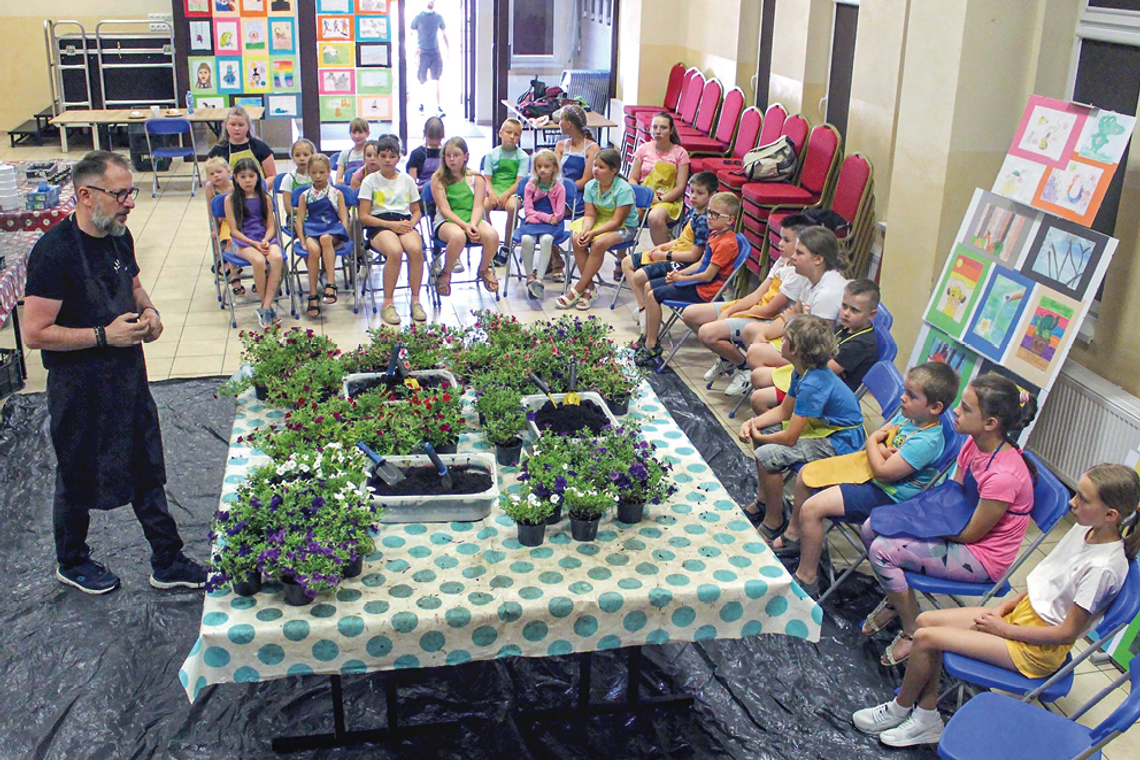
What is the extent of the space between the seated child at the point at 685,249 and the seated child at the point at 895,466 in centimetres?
280

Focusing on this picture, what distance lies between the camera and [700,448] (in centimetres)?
586

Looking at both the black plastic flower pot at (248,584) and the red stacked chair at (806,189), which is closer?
the black plastic flower pot at (248,584)

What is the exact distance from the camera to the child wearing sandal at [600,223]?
7871 millimetres

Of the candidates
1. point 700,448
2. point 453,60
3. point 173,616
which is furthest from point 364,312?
point 453,60

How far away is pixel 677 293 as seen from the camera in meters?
6.92

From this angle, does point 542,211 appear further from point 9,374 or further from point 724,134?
point 9,374

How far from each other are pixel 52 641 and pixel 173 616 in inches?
16.9

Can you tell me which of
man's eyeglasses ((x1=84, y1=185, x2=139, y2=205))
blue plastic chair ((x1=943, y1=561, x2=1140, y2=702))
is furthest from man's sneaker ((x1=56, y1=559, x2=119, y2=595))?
blue plastic chair ((x1=943, y1=561, x2=1140, y2=702))

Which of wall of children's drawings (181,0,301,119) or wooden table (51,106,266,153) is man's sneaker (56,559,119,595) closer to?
wooden table (51,106,266,153)

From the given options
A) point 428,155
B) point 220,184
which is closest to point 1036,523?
point 220,184

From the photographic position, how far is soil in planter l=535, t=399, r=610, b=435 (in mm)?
4000

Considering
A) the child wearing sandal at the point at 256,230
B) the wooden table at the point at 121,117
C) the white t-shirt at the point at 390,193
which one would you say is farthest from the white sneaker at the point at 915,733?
the wooden table at the point at 121,117

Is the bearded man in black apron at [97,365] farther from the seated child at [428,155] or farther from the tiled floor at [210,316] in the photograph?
the seated child at [428,155]

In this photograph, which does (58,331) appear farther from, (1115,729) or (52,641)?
(1115,729)
